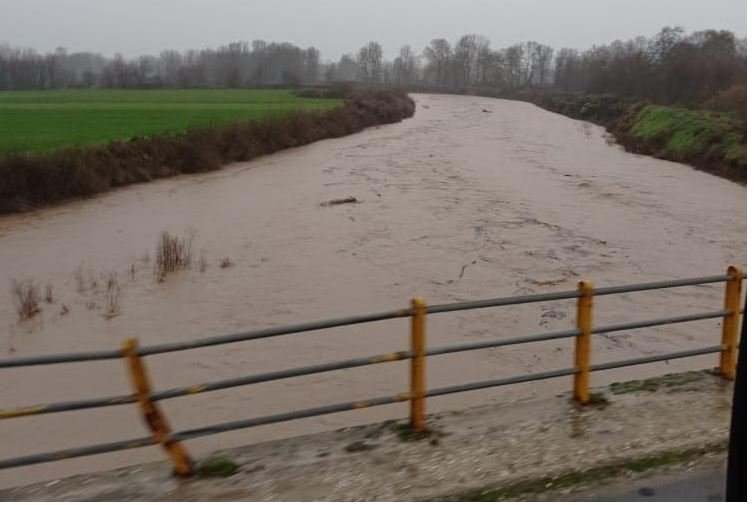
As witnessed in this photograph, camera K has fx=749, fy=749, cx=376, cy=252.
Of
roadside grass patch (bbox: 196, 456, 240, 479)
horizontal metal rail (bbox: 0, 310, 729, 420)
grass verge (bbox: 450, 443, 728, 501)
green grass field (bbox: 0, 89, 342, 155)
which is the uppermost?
green grass field (bbox: 0, 89, 342, 155)

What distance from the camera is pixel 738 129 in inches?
1282

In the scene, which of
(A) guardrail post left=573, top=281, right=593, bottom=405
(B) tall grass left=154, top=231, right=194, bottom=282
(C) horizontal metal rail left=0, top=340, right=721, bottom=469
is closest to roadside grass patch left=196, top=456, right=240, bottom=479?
(C) horizontal metal rail left=0, top=340, right=721, bottom=469

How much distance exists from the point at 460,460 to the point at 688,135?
110 feet

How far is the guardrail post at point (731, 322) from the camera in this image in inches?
203

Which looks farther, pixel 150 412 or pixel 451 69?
pixel 451 69

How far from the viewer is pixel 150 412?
12.9ft

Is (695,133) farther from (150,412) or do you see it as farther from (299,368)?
(150,412)

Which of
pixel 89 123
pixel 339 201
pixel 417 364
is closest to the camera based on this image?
pixel 417 364

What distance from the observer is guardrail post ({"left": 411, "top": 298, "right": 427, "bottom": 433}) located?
428 centimetres

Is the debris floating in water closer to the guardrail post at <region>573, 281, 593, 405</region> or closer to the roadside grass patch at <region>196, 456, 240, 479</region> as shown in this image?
the guardrail post at <region>573, 281, 593, 405</region>

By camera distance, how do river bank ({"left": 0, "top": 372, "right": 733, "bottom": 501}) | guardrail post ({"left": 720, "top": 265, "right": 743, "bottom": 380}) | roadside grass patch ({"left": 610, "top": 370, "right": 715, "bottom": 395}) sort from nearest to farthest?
river bank ({"left": 0, "top": 372, "right": 733, "bottom": 501}), guardrail post ({"left": 720, "top": 265, "right": 743, "bottom": 380}), roadside grass patch ({"left": 610, "top": 370, "right": 715, "bottom": 395})

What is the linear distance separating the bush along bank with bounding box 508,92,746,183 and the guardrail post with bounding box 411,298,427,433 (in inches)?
1011

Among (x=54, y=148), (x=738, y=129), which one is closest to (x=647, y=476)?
(x=54, y=148)

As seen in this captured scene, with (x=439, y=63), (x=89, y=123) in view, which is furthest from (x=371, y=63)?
(x=89, y=123)
